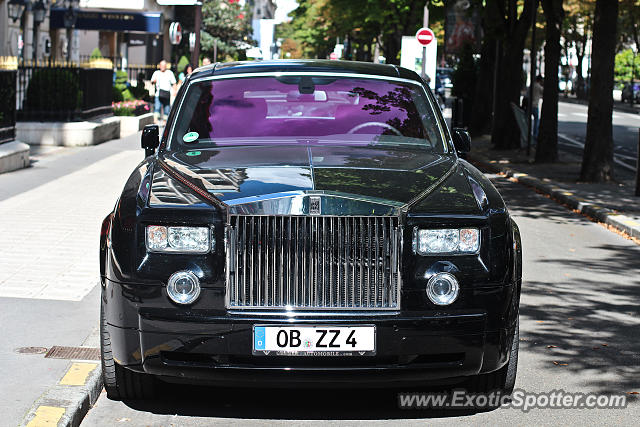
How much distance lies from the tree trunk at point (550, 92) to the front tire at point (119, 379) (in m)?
17.7

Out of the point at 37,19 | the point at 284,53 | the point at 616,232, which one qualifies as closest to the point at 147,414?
the point at 616,232

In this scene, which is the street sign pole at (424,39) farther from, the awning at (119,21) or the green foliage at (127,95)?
the awning at (119,21)

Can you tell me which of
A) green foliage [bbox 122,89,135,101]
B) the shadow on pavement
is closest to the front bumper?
the shadow on pavement

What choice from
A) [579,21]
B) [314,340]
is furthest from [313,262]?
[579,21]

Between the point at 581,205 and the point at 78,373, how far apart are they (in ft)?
36.3

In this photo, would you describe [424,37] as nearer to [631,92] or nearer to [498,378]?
[498,378]

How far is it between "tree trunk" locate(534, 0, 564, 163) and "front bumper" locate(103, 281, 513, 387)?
17.6 metres

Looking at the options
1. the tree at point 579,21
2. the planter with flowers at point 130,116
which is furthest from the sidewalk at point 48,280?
the tree at point 579,21

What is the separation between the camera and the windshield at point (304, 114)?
6.48m

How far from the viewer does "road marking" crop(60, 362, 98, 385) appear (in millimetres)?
5602

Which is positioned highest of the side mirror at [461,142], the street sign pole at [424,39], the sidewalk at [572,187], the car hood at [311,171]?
the street sign pole at [424,39]

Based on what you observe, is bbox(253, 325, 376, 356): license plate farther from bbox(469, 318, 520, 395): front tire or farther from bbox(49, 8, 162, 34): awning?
bbox(49, 8, 162, 34): awning

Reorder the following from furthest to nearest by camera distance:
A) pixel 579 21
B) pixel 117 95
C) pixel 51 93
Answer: pixel 579 21 → pixel 117 95 → pixel 51 93

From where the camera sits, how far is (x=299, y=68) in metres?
6.88
